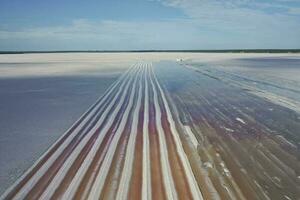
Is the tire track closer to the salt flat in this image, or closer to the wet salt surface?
the salt flat

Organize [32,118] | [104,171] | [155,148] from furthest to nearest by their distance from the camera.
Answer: [32,118]
[155,148]
[104,171]

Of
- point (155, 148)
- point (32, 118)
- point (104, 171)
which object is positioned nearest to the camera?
point (104, 171)

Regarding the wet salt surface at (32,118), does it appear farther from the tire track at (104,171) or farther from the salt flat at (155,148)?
the tire track at (104,171)

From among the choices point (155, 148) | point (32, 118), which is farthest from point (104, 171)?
point (32, 118)

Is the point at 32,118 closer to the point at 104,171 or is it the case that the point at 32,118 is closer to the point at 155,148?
the point at 155,148

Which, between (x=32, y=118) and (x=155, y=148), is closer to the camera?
(x=155, y=148)

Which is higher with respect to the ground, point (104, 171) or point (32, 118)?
point (104, 171)

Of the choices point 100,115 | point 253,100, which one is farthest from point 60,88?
point 253,100

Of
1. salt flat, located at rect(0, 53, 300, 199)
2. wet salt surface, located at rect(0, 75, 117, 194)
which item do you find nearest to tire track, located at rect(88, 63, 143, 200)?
salt flat, located at rect(0, 53, 300, 199)
